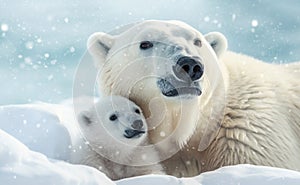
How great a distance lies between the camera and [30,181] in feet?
8.45

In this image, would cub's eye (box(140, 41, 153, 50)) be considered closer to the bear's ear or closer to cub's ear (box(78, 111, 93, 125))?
the bear's ear

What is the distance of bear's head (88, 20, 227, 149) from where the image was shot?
396cm

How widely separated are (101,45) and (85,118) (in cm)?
61

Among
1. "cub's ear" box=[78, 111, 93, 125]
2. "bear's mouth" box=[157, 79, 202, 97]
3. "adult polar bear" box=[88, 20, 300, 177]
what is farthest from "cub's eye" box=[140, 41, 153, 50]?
"cub's ear" box=[78, 111, 93, 125]

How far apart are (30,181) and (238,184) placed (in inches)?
38.5

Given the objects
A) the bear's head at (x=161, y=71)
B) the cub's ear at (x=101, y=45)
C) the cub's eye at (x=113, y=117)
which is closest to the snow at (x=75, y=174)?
the bear's head at (x=161, y=71)

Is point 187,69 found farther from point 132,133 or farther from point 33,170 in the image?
point 33,170

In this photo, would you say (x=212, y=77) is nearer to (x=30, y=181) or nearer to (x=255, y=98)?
(x=255, y=98)

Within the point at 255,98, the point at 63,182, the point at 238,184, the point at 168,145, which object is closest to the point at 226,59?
the point at 255,98

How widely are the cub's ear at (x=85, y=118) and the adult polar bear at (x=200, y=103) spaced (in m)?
0.31

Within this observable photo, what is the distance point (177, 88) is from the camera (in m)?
3.92

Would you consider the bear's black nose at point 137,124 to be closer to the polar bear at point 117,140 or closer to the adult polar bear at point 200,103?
the polar bear at point 117,140

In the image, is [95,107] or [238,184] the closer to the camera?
[238,184]

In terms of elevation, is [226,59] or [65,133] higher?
[226,59]
